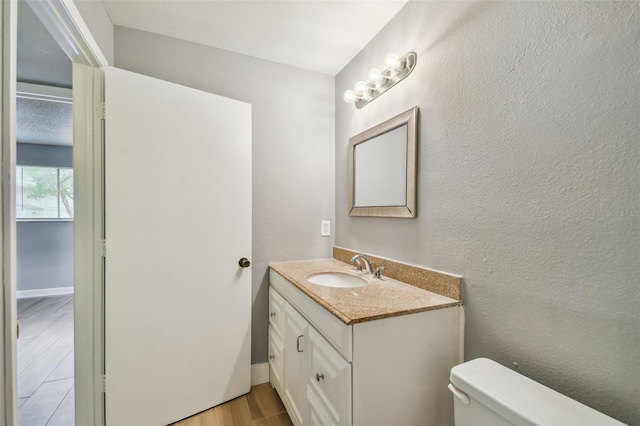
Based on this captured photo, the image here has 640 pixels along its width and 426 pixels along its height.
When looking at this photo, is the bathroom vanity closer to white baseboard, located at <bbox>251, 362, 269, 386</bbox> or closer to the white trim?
white baseboard, located at <bbox>251, 362, 269, 386</bbox>

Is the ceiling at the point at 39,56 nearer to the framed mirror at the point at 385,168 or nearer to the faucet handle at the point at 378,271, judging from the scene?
the framed mirror at the point at 385,168

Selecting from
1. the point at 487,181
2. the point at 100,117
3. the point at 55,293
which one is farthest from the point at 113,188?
the point at 55,293

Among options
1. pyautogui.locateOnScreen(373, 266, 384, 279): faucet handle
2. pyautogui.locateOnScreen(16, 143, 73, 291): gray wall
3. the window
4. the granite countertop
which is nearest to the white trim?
the granite countertop

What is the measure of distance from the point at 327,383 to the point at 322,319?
0.24 m

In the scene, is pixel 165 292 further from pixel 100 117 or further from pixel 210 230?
pixel 100 117

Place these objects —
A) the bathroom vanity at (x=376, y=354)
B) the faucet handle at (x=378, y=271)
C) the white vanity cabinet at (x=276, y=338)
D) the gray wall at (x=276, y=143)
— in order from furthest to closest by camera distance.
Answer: the gray wall at (x=276, y=143), the white vanity cabinet at (x=276, y=338), the faucet handle at (x=378, y=271), the bathroom vanity at (x=376, y=354)

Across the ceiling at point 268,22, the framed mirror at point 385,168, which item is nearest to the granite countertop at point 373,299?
the framed mirror at point 385,168

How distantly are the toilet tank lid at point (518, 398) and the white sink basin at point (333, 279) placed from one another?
78 cm

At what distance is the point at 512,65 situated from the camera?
3.11 ft

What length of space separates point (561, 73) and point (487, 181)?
38 cm

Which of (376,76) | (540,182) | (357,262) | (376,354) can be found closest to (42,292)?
(357,262)

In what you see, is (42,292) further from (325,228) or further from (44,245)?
(325,228)

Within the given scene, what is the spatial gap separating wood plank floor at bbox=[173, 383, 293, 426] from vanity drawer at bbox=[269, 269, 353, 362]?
0.70 metres

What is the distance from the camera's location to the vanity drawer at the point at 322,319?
3.07 ft
